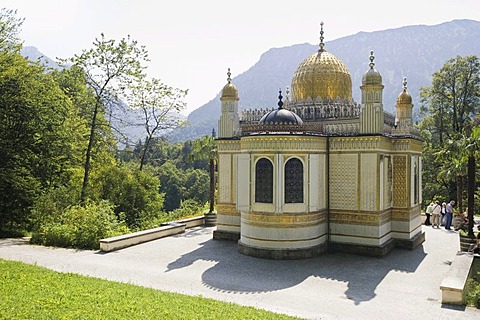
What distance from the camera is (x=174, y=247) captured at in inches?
627

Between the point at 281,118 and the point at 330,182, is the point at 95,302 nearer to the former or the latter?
the point at 281,118

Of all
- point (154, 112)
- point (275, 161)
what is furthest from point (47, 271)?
point (154, 112)

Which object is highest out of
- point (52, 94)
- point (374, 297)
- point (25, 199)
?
point (52, 94)

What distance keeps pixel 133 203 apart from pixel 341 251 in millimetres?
13125

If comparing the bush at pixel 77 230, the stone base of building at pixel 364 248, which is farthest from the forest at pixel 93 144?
the stone base of building at pixel 364 248

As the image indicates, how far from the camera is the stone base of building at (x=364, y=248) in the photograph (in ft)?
48.1

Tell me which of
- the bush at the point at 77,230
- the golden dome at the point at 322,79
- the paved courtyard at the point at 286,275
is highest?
the golden dome at the point at 322,79

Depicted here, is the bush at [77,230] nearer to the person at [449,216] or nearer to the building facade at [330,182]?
the building facade at [330,182]

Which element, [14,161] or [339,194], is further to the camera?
[14,161]

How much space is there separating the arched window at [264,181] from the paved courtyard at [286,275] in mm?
2126

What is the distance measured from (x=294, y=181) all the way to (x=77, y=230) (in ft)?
27.2

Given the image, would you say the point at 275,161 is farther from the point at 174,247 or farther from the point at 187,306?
the point at 187,306

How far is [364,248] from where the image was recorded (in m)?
14.9

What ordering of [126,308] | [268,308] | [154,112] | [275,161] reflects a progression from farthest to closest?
[154,112], [275,161], [268,308], [126,308]
